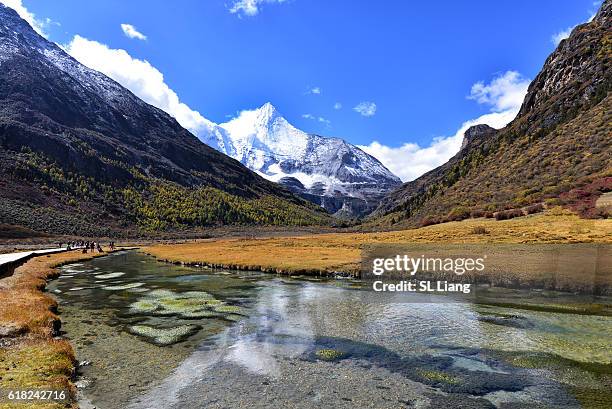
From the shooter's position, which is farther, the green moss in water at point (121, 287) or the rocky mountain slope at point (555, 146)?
the rocky mountain slope at point (555, 146)

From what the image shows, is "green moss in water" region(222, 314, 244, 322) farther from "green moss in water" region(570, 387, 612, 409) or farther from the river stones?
the river stones

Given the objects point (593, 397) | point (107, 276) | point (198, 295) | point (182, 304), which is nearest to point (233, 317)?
point (182, 304)

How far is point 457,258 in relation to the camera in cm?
Answer: 5400

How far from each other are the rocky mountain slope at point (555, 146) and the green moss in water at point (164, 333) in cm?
8455

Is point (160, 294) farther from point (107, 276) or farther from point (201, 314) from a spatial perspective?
point (107, 276)

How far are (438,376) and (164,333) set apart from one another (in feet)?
57.2

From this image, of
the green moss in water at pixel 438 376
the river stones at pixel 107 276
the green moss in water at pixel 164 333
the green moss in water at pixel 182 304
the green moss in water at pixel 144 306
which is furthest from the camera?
the river stones at pixel 107 276

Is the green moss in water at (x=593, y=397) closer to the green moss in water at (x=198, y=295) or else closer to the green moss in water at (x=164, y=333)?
the green moss in water at (x=164, y=333)

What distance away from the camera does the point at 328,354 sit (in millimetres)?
22797

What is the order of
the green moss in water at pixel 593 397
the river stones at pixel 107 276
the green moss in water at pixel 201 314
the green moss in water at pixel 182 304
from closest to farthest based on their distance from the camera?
the green moss in water at pixel 593 397 → the green moss in water at pixel 201 314 → the green moss in water at pixel 182 304 → the river stones at pixel 107 276

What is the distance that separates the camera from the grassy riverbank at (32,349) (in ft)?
54.1

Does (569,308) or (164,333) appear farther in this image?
(569,308)

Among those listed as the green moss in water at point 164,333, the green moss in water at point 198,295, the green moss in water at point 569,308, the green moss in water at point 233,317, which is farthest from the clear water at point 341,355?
the green moss in water at point 198,295

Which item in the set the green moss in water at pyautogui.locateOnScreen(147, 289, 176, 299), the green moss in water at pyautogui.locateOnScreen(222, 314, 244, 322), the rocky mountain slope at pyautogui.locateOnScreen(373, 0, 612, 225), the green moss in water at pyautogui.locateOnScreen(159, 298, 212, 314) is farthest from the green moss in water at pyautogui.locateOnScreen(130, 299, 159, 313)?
the rocky mountain slope at pyautogui.locateOnScreen(373, 0, 612, 225)
